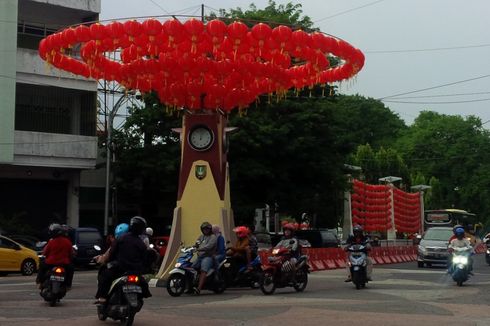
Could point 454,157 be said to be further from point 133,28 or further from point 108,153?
point 133,28

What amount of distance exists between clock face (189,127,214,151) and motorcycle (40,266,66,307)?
7511 millimetres

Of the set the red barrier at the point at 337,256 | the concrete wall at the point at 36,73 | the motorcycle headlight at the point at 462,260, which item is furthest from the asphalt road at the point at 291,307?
the concrete wall at the point at 36,73

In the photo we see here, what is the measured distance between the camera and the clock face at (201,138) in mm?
21406

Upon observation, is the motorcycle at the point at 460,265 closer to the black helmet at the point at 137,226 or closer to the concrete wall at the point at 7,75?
the black helmet at the point at 137,226

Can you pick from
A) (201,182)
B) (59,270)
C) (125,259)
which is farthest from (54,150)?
(125,259)

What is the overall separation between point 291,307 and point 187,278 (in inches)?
148

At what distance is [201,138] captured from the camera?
70.5 ft

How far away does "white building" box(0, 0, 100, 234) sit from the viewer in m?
32.2

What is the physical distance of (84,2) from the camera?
34812 millimetres

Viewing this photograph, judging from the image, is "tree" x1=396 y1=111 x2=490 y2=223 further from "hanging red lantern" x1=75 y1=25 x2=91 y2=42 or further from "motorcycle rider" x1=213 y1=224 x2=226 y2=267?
"hanging red lantern" x1=75 y1=25 x2=91 y2=42

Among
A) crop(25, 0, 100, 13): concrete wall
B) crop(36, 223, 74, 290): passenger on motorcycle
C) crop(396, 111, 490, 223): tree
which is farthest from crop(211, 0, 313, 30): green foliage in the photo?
crop(396, 111, 490, 223): tree

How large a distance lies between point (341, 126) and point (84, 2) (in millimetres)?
13993

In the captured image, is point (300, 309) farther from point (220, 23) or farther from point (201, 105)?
point (201, 105)

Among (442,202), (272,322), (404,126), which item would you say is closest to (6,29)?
(272,322)
